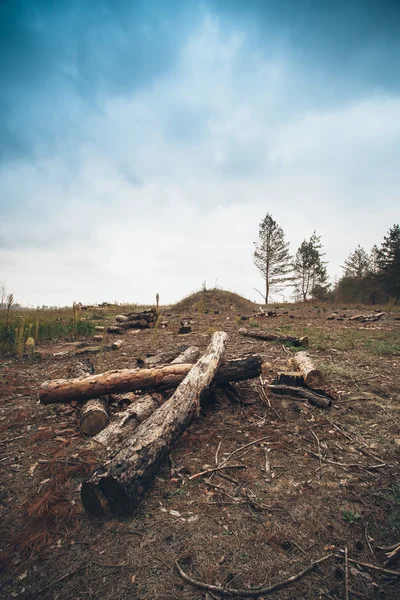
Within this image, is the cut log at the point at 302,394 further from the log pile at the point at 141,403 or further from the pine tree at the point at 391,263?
the pine tree at the point at 391,263

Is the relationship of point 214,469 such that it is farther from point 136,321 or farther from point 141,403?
point 136,321

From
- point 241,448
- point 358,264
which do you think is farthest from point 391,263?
point 241,448

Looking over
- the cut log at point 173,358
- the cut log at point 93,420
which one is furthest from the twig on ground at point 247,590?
the cut log at point 173,358

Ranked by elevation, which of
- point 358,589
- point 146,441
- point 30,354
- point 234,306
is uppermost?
point 234,306

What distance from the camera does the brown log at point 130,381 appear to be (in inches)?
149

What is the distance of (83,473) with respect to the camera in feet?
8.59

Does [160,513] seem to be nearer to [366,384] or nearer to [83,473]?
[83,473]

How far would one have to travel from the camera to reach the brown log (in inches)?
149

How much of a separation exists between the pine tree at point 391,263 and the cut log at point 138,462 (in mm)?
32526

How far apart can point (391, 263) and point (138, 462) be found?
35.5m

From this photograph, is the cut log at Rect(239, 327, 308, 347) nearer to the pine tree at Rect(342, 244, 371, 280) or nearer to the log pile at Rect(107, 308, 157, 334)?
the log pile at Rect(107, 308, 157, 334)

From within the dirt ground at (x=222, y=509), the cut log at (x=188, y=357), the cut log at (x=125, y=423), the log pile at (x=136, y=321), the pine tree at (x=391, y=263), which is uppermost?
the pine tree at (x=391, y=263)

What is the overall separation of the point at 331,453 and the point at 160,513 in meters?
1.84

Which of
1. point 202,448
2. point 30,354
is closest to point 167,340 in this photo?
point 30,354
